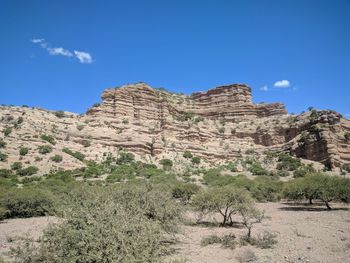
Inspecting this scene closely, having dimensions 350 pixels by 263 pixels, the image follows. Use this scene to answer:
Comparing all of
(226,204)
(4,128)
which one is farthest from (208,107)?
(226,204)

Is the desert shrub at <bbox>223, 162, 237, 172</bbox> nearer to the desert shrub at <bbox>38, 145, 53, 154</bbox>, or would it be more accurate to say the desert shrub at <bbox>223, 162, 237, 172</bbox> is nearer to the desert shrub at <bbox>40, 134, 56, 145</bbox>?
the desert shrub at <bbox>38, 145, 53, 154</bbox>

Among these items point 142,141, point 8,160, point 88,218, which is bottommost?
point 88,218

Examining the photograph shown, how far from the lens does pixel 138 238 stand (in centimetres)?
761

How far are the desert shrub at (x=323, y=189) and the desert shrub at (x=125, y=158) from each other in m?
29.4

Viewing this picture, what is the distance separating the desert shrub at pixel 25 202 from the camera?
25.1 meters

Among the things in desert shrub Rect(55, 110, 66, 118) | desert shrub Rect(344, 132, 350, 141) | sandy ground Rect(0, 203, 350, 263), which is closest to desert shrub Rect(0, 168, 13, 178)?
sandy ground Rect(0, 203, 350, 263)

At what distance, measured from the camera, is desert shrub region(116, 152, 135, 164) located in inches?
2074

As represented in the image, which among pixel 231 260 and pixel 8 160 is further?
pixel 8 160

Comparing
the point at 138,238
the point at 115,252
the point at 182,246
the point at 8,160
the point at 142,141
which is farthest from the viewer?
the point at 142,141

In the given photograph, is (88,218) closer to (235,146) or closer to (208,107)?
(235,146)

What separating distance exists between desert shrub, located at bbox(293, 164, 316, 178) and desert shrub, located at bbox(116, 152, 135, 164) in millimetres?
26711

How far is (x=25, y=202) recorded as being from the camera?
25.6 meters

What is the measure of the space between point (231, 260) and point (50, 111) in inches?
2634

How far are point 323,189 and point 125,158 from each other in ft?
113
